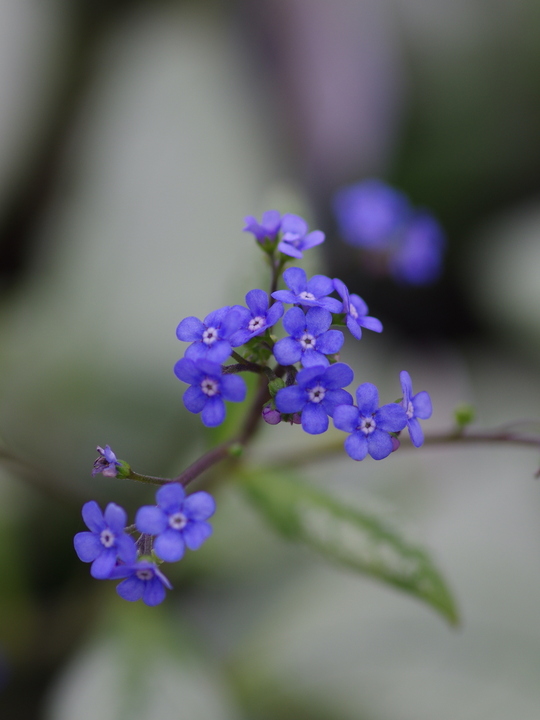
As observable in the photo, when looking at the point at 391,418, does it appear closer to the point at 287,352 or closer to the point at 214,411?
the point at 287,352

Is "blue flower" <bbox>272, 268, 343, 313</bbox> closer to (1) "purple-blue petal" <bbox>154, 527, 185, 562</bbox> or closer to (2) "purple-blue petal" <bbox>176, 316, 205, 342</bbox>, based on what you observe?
(2) "purple-blue petal" <bbox>176, 316, 205, 342</bbox>

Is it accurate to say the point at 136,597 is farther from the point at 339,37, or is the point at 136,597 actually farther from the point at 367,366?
the point at 339,37

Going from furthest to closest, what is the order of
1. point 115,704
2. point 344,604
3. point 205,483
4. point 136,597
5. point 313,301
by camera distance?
point 344,604 → point 115,704 → point 205,483 → point 313,301 → point 136,597

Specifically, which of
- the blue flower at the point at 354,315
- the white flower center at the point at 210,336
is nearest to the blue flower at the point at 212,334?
the white flower center at the point at 210,336

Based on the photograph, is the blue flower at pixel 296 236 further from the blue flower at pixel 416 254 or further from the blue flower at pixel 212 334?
the blue flower at pixel 416 254

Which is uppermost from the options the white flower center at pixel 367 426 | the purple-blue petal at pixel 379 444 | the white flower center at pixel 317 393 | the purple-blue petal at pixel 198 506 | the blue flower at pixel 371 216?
the blue flower at pixel 371 216

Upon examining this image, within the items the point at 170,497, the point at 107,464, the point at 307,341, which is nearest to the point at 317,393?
the point at 307,341

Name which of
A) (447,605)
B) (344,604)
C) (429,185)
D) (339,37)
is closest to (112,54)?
(339,37)
